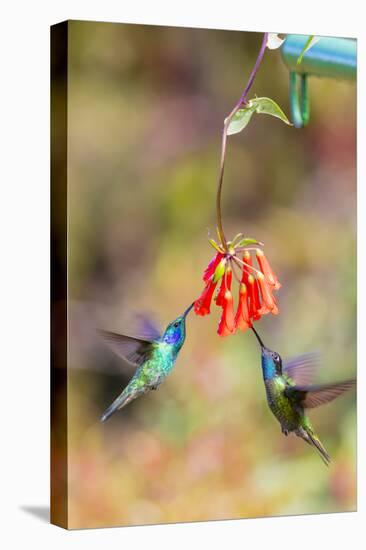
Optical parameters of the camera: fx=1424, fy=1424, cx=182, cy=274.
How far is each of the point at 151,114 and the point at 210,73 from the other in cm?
40

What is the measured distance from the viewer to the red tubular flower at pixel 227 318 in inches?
270

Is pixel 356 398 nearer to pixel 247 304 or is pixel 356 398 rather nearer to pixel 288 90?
pixel 247 304

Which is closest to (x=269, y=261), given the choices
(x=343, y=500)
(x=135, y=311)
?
(x=135, y=311)

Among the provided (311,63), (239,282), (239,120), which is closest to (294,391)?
(239,282)

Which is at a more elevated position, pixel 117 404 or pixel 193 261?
pixel 193 261

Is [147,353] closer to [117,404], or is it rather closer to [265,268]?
[117,404]

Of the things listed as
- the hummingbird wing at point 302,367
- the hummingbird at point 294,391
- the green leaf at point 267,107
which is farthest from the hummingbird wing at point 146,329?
the green leaf at point 267,107

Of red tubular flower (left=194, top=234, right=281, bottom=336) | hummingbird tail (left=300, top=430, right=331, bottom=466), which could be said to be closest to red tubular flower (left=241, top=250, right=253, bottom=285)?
red tubular flower (left=194, top=234, right=281, bottom=336)

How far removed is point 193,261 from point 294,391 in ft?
2.76

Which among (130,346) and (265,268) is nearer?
(130,346)

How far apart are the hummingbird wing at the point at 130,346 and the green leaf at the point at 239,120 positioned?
111 cm

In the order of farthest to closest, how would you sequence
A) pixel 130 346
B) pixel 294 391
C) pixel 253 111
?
1. pixel 294 391
2. pixel 253 111
3. pixel 130 346

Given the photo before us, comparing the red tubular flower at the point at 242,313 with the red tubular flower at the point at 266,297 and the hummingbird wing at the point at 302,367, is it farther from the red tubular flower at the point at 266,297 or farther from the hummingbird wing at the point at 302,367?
the hummingbird wing at the point at 302,367

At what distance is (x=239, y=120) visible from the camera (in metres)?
6.94
